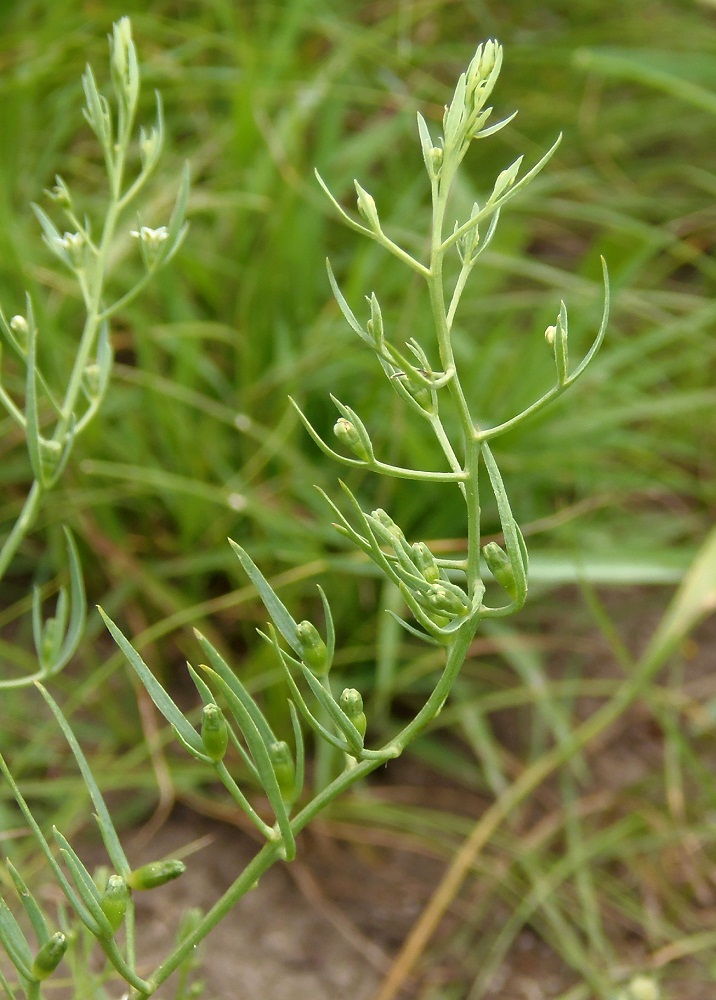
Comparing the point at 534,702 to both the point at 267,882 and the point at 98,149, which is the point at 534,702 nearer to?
the point at 267,882

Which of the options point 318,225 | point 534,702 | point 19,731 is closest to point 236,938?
point 19,731

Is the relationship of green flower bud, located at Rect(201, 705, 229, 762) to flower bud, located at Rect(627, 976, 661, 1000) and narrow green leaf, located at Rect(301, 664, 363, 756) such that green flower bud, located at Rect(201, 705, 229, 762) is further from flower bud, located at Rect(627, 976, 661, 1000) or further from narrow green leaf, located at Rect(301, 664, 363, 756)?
flower bud, located at Rect(627, 976, 661, 1000)

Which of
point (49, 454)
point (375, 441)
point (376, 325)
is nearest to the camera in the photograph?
point (376, 325)

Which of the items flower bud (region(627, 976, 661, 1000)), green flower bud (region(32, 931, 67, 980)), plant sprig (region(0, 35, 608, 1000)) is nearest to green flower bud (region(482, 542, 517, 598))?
plant sprig (region(0, 35, 608, 1000))

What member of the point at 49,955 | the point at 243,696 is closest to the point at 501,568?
the point at 243,696

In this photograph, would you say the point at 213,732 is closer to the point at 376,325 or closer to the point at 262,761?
the point at 262,761
